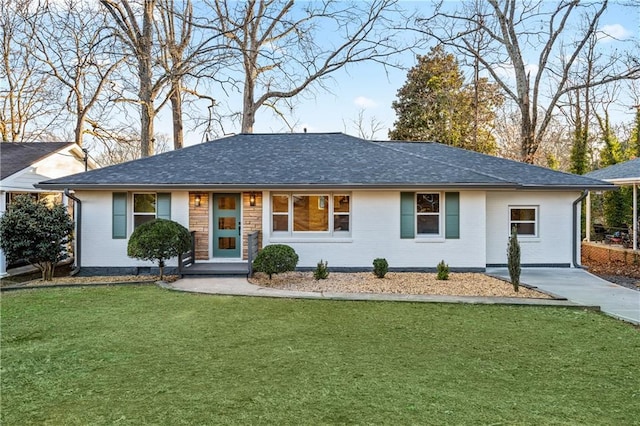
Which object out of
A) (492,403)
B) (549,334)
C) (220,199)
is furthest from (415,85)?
(492,403)

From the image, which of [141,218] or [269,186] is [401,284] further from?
[141,218]

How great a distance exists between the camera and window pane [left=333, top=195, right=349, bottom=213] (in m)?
11.3

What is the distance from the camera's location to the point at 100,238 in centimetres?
1098

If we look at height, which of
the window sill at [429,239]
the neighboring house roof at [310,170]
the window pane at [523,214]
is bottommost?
the window sill at [429,239]

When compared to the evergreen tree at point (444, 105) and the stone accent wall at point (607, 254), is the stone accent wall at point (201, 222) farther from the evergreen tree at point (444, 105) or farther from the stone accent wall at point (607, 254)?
the evergreen tree at point (444, 105)

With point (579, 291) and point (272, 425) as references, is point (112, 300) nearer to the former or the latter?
point (272, 425)

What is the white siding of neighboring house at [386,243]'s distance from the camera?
1096cm

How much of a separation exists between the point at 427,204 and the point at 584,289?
13.7 ft

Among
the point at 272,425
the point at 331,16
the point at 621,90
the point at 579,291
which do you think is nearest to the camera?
the point at 272,425

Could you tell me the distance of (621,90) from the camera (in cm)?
2328

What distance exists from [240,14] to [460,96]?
48.9ft

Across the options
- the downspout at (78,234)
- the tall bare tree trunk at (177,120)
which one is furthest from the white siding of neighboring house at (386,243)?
the tall bare tree trunk at (177,120)

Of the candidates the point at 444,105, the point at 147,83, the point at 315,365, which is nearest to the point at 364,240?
the point at 315,365

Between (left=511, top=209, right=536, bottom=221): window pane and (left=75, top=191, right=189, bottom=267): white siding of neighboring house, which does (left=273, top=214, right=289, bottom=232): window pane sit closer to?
(left=75, top=191, right=189, bottom=267): white siding of neighboring house
